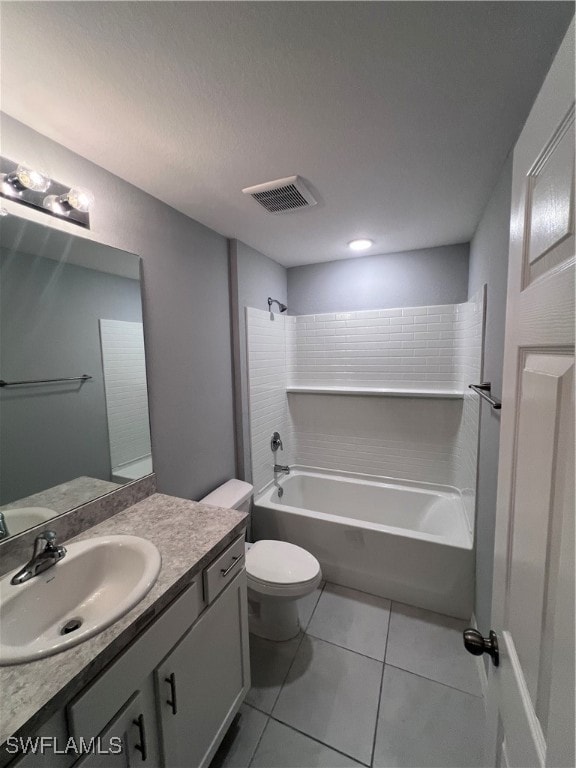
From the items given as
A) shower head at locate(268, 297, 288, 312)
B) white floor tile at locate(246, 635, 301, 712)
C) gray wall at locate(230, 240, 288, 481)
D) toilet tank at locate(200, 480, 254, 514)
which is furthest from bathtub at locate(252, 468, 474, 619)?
shower head at locate(268, 297, 288, 312)

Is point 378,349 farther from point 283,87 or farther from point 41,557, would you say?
point 41,557

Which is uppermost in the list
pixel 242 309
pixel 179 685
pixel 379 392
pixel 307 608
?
pixel 242 309

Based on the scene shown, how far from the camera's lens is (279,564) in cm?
171

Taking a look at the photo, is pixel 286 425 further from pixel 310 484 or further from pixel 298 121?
pixel 298 121

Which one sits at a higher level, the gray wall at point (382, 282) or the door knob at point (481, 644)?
the gray wall at point (382, 282)

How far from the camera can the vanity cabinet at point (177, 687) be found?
71 cm

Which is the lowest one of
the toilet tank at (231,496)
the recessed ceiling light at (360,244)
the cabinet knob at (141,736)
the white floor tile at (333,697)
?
the white floor tile at (333,697)

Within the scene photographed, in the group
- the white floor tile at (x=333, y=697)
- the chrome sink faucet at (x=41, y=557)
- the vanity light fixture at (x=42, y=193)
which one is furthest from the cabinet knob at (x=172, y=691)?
the vanity light fixture at (x=42, y=193)

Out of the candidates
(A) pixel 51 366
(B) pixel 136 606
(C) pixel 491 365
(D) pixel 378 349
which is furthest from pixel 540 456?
(D) pixel 378 349

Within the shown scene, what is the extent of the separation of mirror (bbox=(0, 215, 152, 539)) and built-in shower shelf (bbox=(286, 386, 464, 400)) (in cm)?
170

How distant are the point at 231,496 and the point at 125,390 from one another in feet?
3.21

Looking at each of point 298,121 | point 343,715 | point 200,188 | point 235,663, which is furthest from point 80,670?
point 200,188

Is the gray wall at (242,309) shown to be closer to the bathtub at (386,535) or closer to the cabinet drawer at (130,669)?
the bathtub at (386,535)

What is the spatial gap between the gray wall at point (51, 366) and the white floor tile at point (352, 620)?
1544mm
